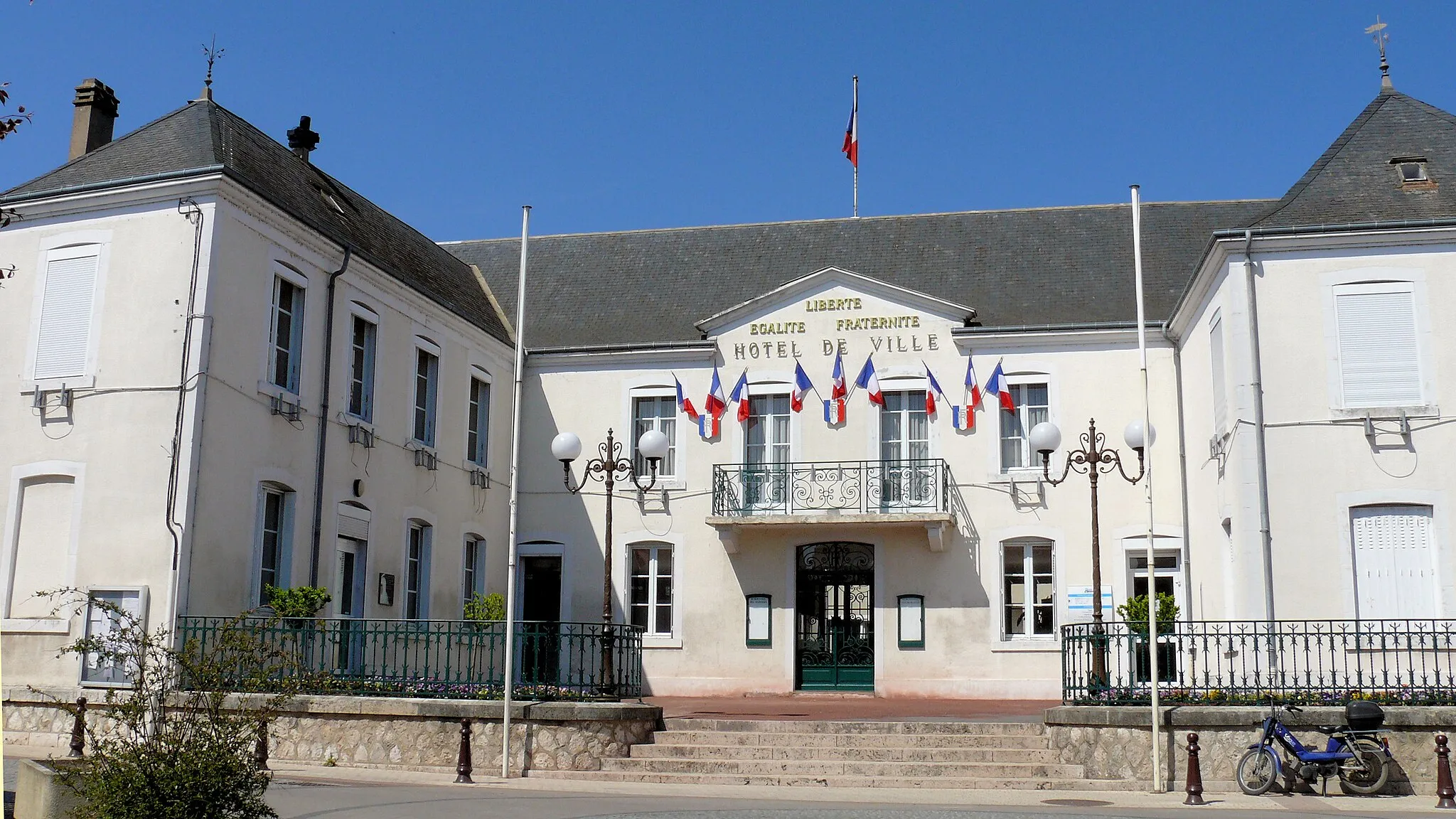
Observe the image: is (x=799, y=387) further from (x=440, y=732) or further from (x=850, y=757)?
(x=440, y=732)

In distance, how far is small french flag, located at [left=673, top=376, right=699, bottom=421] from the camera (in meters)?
21.5

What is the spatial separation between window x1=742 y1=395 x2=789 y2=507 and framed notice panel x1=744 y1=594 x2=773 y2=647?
4.88 feet

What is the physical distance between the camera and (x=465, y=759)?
12.8 metres

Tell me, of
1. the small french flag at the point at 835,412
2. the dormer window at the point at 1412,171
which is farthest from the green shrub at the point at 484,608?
the dormer window at the point at 1412,171

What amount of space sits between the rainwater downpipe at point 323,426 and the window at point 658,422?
19.5 ft

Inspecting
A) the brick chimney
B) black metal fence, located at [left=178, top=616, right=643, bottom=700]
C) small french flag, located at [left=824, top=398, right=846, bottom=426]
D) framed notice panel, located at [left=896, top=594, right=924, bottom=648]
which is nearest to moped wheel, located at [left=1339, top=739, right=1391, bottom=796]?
black metal fence, located at [left=178, top=616, right=643, bottom=700]

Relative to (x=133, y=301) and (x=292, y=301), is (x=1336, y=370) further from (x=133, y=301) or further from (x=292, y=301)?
(x=133, y=301)

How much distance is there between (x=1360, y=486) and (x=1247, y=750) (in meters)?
4.46

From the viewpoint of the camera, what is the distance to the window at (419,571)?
1895 centimetres

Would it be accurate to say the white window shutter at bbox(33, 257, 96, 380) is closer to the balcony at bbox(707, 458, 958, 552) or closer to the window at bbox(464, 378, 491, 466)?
the window at bbox(464, 378, 491, 466)

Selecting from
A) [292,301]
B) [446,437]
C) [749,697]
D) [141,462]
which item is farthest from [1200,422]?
[141,462]

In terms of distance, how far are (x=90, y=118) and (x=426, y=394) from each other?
6000 millimetres

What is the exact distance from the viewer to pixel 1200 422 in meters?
18.2

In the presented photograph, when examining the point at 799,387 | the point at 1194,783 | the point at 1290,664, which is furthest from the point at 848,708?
the point at 1194,783
